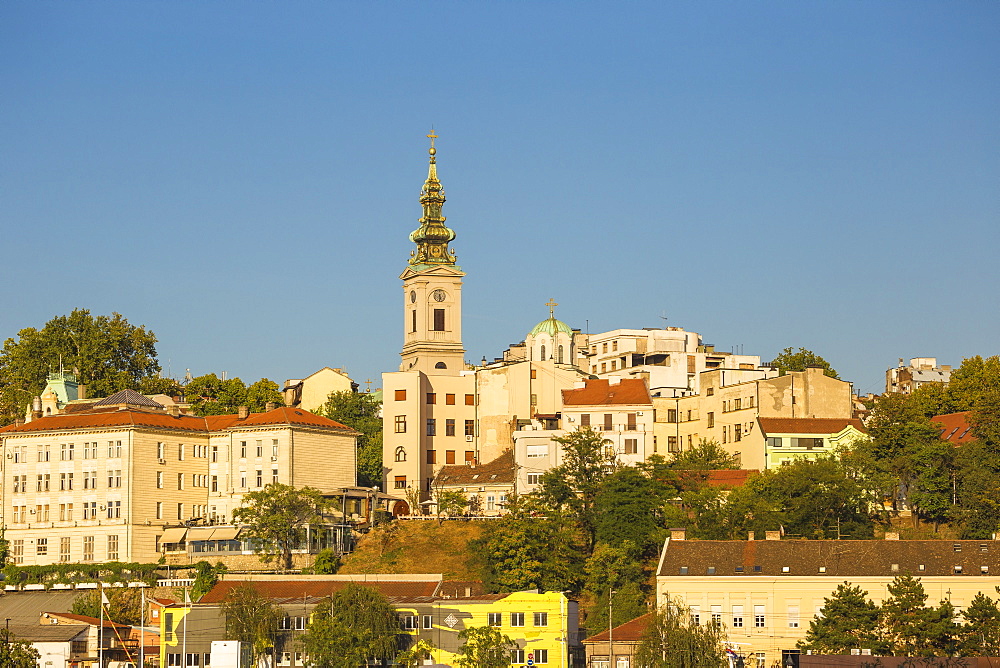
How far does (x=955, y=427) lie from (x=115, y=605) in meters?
56.5

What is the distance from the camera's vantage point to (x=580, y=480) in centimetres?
11525

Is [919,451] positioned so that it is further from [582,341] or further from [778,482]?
[582,341]

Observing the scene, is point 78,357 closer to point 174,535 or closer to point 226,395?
point 226,395

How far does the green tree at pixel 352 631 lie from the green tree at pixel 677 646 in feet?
44.8

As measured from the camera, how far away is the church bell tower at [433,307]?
15050 cm

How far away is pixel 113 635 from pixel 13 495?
19616 mm

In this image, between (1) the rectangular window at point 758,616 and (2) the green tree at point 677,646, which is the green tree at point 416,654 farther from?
(1) the rectangular window at point 758,616

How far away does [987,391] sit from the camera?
127 metres

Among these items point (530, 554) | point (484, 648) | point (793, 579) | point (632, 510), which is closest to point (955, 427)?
point (632, 510)

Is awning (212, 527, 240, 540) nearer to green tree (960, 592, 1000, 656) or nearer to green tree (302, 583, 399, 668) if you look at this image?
green tree (302, 583, 399, 668)

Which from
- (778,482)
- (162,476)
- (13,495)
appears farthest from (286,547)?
(778,482)

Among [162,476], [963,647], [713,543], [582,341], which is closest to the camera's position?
[963,647]

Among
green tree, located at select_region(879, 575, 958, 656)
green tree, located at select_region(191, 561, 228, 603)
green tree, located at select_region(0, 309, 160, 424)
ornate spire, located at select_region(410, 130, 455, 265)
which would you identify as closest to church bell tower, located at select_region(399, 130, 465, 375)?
ornate spire, located at select_region(410, 130, 455, 265)

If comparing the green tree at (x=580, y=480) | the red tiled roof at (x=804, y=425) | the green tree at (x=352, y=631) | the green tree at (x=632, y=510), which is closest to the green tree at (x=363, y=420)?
the green tree at (x=580, y=480)
